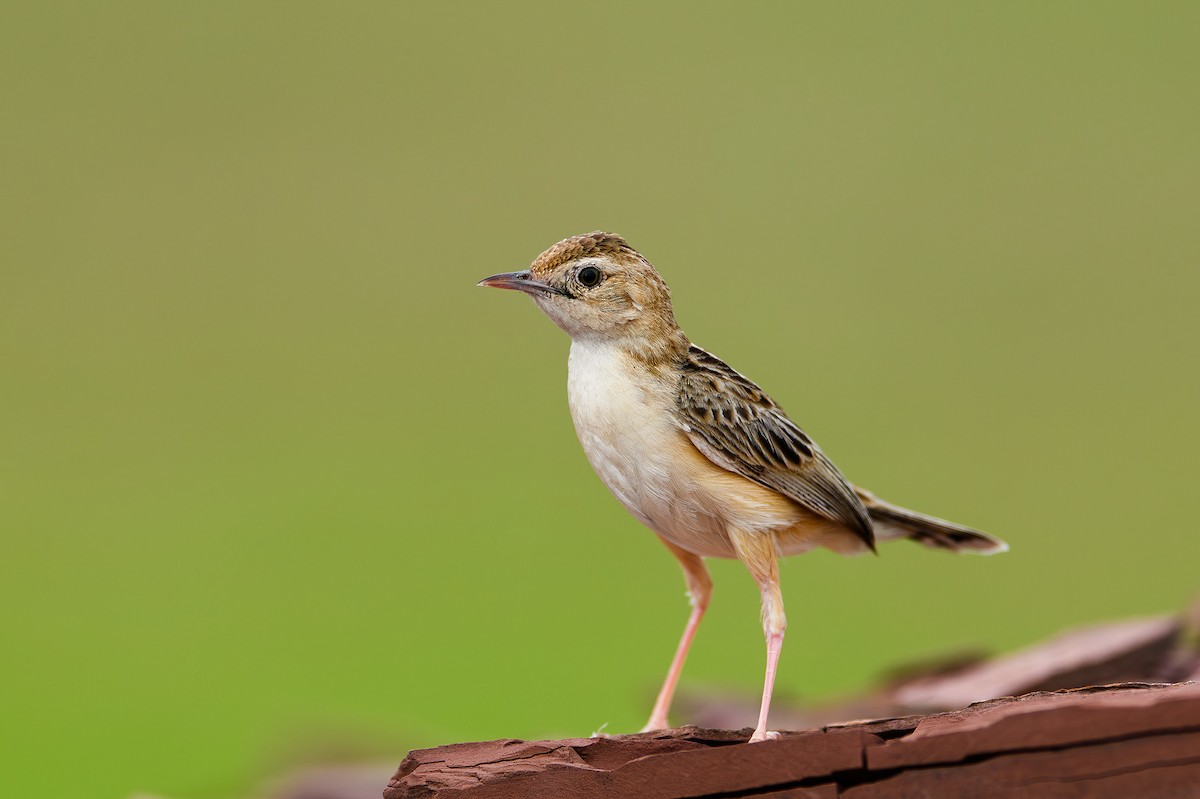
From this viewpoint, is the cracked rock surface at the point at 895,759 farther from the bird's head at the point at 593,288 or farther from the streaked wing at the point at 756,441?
the bird's head at the point at 593,288

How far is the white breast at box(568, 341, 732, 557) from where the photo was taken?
203 inches

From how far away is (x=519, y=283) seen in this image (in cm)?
531

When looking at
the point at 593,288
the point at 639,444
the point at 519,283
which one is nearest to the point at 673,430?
the point at 639,444

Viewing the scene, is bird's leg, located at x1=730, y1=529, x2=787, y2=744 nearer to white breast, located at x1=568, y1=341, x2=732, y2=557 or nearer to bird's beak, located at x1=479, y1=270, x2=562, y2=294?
white breast, located at x1=568, y1=341, x2=732, y2=557

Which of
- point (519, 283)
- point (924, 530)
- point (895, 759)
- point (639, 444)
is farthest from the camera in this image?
point (924, 530)

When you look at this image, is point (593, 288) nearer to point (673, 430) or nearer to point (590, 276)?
point (590, 276)

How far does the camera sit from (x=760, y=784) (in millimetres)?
4258

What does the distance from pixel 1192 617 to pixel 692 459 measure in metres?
4.21

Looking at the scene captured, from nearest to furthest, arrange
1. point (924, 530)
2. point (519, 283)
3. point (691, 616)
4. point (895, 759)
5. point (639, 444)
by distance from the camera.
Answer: point (895, 759)
point (639, 444)
point (519, 283)
point (691, 616)
point (924, 530)

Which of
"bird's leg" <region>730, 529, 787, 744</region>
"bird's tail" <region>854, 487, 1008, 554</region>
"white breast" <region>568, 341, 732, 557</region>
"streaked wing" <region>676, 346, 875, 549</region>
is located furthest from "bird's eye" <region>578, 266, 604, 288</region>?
"bird's tail" <region>854, 487, 1008, 554</region>

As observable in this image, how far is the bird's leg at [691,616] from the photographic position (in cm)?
584

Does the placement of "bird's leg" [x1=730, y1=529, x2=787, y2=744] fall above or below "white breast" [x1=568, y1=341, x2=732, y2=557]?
below

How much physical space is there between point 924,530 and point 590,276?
223 centimetres

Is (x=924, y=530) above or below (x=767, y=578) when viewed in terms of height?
above
